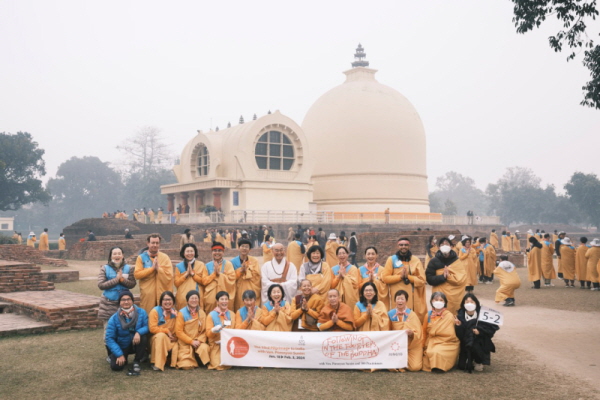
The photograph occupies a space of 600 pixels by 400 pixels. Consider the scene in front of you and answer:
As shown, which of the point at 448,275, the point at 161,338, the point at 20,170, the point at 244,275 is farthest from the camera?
the point at 20,170

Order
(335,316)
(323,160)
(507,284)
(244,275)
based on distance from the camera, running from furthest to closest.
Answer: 1. (323,160)
2. (507,284)
3. (244,275)
4. (335,316)

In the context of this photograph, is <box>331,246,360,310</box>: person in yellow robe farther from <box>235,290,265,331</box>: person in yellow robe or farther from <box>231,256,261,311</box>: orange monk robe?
<box>235,290,265,331</box>: person in yellow robe

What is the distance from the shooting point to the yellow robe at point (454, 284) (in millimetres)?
7164

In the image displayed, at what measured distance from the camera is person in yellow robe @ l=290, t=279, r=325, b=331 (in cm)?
659

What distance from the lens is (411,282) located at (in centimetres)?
702

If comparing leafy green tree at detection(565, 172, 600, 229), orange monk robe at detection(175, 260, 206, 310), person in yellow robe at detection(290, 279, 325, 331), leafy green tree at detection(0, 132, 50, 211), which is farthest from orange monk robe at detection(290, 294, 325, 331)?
leafy green tree at detection(565, 172, 600, 229)

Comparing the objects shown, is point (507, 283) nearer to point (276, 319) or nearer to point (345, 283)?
point (345, 283)

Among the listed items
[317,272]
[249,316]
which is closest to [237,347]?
[249,316]

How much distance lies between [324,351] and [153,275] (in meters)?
2.35

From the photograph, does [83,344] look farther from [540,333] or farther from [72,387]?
→ [540,333]

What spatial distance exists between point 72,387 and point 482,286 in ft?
35.9

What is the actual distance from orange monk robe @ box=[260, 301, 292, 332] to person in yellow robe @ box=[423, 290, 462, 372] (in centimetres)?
159

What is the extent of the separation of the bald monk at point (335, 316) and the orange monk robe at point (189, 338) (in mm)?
1339

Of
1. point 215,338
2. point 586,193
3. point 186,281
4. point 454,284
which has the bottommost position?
point 215,338
